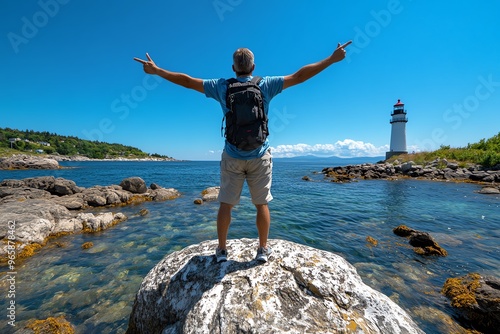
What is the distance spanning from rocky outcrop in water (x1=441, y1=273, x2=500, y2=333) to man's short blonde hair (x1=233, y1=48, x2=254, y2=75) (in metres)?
7.54

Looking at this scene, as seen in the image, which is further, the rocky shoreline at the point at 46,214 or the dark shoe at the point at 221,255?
the rocky shoreline at the point at 46,214

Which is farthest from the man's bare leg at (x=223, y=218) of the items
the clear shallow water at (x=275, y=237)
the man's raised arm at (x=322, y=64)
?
the clear shallow water at (x=275, y=237)

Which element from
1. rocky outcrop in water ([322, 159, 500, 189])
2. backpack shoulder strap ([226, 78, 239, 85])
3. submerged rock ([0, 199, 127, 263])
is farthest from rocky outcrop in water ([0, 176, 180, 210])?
rocky outcrop in water ([322, 159, 500, 189])

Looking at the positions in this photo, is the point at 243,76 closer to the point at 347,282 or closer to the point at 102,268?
the point at 347,282

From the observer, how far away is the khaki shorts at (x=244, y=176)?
12.8 feet

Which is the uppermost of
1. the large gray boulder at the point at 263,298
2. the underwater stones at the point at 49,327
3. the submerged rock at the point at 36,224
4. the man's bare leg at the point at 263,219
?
the man's bare leg at the point at 263,219

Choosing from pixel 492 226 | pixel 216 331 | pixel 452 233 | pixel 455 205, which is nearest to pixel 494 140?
pixel 455 205

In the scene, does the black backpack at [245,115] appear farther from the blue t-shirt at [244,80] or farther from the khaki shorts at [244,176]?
the khaki shorts at [244,176]

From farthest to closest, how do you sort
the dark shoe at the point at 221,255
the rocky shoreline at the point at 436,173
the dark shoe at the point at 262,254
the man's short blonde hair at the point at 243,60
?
the rocky shoreline at the point at 436,173, the dark shoe at the point at 221,255, the dark shoe at the point at 262,254, the man's short blonde hair at the point at 243,60

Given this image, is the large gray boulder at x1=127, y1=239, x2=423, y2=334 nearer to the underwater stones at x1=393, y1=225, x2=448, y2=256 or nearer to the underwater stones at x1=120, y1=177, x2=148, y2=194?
the underwater stones at x1=393, y1=225, x2=448, y2=256

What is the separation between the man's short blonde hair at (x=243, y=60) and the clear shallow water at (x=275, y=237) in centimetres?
597

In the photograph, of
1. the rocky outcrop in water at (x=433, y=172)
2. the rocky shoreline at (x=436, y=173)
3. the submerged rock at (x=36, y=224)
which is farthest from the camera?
the rocky outcrop in water at (x=433, y=172)

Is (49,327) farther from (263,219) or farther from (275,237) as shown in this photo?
(275,237)

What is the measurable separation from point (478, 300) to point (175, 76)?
8.56 m
